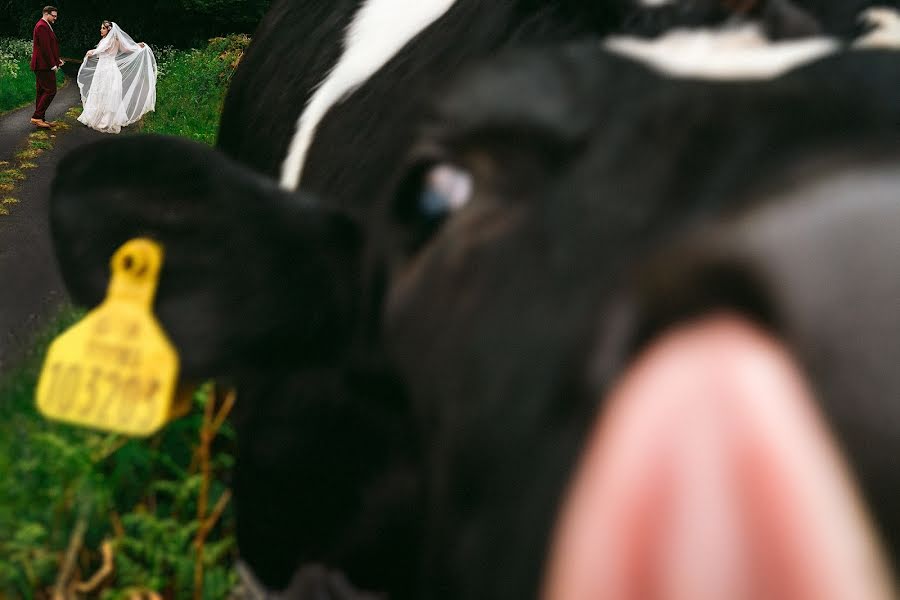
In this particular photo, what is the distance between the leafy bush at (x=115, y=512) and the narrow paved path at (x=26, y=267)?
2.98 feet

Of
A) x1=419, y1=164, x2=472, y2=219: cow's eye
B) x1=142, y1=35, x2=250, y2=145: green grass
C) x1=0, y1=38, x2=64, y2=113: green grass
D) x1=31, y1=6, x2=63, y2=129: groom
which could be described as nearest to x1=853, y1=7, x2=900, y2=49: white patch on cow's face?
x1=419, y1=164, x2=472, y2=219: cow's eye

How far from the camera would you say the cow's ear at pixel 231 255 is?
1355 millimetres

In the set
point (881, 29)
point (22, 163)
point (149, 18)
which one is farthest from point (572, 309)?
point (149, 18)

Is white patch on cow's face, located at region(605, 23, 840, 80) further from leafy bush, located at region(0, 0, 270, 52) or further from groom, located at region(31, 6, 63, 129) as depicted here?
leafy bush, located at region(0, 0, 270, 52)

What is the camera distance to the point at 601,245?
0.77 m

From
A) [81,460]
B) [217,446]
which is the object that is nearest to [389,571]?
[81,460]

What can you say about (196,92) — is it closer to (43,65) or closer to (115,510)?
(43,65)

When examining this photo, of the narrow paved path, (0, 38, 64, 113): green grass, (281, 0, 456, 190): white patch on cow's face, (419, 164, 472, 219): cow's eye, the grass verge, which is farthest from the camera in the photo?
(0, 38, 64, 113): green grass

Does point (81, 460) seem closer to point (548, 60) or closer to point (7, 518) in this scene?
point (7, 518)

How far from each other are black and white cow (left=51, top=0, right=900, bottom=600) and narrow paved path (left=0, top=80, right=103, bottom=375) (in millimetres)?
1676

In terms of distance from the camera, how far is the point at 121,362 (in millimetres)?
1383

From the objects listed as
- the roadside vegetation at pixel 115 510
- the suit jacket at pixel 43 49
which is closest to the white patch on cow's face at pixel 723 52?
the roadside vegetation at pixel 115 510

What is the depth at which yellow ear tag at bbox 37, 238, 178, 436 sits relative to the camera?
1358 mm

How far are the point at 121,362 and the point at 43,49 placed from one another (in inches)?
413
